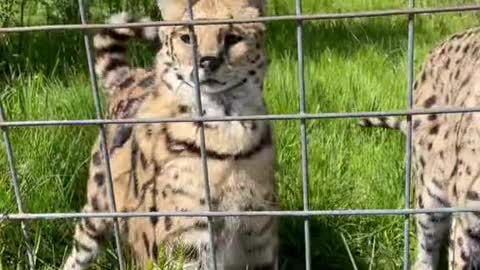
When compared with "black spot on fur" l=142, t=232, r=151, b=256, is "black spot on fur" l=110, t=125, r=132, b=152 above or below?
above

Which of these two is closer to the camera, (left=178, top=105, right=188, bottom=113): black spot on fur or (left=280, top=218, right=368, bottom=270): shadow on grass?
(left=178, top=105, right=188, bottom=113): black spot on fur

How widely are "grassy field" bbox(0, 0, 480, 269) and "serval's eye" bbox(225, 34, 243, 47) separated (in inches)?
27.4

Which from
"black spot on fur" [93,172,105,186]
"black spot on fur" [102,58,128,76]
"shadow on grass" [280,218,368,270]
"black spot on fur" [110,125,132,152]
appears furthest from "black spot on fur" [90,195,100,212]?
"shadow on grass" [280,218,368,270]

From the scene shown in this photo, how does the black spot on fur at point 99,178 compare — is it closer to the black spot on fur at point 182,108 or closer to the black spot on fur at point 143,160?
the black spot on fur at point 143,160

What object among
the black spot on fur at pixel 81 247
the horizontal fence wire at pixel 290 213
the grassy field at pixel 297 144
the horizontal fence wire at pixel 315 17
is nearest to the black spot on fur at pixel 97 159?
the grassy field at pixel 297 144

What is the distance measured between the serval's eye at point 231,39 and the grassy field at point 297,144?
2.29 ft

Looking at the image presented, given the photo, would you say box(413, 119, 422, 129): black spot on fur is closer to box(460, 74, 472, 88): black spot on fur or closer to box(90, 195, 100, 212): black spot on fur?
box(460, 74, 472, 88): black spot on fur

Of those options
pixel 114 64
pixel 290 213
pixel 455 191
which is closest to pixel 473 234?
pixel 455 191

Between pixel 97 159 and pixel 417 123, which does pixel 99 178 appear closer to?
pixel 97 159

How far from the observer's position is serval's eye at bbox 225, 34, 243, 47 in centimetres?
233

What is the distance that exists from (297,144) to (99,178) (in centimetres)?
83

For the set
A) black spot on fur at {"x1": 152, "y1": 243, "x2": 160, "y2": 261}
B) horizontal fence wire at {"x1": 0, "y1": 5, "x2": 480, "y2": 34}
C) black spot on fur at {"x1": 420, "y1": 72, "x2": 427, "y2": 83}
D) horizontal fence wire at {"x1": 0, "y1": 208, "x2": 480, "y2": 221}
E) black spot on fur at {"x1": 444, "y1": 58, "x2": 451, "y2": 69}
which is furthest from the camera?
black spot on fur at {"x1": 420, "y1": 72, "x2": 427, "y2": 83}

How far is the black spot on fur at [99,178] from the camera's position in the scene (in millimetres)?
2791

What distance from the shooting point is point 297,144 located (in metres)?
3.30
